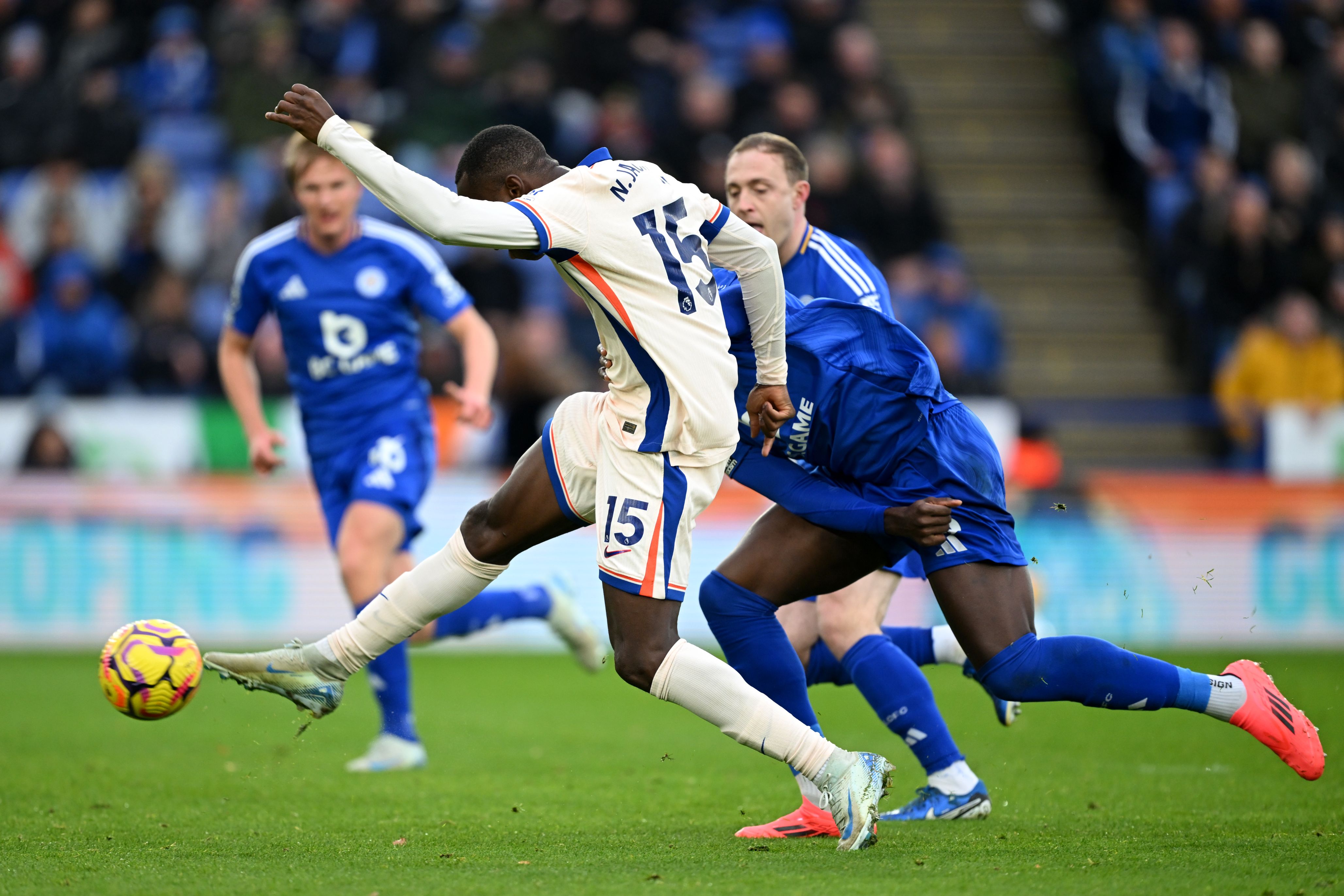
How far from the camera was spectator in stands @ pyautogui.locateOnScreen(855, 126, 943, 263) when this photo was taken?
14.4m

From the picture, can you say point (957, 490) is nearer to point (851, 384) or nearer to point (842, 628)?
point (851, 384)

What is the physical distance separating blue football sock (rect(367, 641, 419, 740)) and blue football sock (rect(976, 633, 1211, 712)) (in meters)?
3.06

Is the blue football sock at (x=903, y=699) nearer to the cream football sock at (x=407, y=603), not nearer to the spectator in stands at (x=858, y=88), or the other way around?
the cream football sock at (x=407, y=603)

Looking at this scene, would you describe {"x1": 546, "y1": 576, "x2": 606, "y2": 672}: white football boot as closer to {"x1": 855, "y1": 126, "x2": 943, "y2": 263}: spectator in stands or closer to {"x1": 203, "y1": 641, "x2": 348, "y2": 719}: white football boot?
{"x1": 203, "y1": 641, "x2": 348, "y2": 719}: white football boot

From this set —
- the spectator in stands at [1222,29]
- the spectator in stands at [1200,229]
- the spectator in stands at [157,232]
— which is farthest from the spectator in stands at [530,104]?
the spectator in stands at [1222,29]

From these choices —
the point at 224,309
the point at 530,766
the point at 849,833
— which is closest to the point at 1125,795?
the point at 849,833

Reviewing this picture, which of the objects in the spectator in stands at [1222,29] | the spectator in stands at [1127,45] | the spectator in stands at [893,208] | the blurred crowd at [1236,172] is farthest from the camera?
the spectator in stands at [1222,29]

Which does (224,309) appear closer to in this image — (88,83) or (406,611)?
(88,83)

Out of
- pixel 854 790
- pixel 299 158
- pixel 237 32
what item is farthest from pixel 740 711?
pixel 237 32

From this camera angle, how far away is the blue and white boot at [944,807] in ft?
17.5

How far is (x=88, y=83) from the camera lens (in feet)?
49.1

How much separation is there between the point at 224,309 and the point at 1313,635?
943 cm

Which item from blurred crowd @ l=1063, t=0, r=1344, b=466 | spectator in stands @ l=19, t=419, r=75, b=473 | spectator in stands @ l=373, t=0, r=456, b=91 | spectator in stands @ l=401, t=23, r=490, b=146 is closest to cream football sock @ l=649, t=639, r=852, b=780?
spectator in stands @ l=19, t=419, r=75, b=473

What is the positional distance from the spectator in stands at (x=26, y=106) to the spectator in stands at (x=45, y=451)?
12.8 ft
